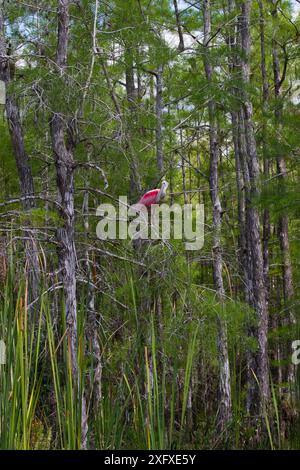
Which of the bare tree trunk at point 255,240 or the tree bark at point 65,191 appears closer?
the tree bark at point 65,191

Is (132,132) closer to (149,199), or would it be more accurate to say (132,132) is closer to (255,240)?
(149,199)

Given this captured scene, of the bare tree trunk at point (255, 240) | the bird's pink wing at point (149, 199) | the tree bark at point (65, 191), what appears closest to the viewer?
the tree bark at point (65, 191)

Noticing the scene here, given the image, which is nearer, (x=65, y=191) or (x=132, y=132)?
(x=65, y=191)

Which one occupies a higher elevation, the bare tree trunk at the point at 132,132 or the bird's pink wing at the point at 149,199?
the bare tree trunk at the point at 132,132

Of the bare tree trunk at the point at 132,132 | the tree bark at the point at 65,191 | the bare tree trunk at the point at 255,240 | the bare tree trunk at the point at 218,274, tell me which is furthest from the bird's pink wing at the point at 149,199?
the bare tree trunk at the point at 255,240

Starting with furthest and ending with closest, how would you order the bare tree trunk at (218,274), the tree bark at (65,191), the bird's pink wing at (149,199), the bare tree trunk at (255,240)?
the bare tree trunk at (255,240) < the bare tree trunk at (218,274) < the bird's pink wing at (149,199) < the tree bark at (65,191)

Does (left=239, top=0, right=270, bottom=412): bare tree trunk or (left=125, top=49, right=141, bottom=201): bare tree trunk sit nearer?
(left=125, top=49, right=141, bottom=201): bare tree trunk

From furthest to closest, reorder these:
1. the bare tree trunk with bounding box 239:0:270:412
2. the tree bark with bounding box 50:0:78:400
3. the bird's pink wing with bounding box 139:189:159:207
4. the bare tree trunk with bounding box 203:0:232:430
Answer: the bare tree trunk with bounding box 239:0:270:412
the bare tree trunk with bounding box 203:0:232:430
the bird's pink wing with bounding box 139:189:159:207
the tree bark with bounding box 50:0:78:400

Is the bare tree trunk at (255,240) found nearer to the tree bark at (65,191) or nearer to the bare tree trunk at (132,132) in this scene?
the bare tree trunk at (132,132)

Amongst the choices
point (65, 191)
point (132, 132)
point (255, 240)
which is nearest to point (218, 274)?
point (255, 240)

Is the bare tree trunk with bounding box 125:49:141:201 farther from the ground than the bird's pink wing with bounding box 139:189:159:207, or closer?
farther from the ground

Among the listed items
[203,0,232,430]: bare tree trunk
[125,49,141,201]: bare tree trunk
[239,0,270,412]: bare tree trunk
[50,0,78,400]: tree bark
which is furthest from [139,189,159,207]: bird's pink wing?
[239,0,270,412]: bare tree trunk

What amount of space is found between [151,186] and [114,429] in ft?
18.6

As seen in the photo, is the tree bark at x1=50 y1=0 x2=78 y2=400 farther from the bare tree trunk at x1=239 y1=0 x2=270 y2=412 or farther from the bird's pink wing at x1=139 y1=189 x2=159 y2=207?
the bare tree trunk at x1=239 y1=0 x2=270 y2=412
